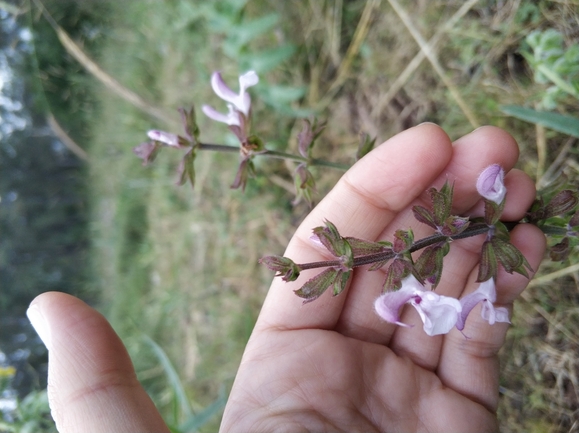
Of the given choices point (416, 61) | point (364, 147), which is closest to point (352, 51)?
point (416, 61)

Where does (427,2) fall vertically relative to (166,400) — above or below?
above

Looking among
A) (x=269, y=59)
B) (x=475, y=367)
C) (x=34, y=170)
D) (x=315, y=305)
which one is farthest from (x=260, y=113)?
(x=34, y=170)

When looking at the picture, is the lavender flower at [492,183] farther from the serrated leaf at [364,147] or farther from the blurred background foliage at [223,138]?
the serrated leaf at [364,147]

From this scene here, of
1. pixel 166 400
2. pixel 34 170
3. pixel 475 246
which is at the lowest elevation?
pixel 34 170

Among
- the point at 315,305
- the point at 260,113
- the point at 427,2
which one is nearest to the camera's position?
the point at 315,305

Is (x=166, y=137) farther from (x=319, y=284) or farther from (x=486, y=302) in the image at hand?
A: (x=486, y=302)

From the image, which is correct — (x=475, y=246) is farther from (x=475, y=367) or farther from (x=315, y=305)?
(x=315, y=305)

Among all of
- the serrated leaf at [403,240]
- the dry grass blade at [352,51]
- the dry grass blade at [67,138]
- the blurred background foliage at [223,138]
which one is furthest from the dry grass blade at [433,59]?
the dry grass blade at [67,138]
